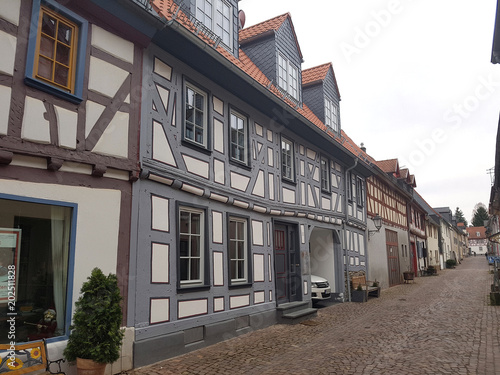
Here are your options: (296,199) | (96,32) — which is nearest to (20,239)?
(96,32)

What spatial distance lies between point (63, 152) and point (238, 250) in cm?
490

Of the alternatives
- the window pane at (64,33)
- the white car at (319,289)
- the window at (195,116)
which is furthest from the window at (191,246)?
the white car at (319,289)

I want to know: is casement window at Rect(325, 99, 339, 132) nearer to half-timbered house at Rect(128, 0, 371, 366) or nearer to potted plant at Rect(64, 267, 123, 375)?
half-timbered house at Rect(128, 0, 371, 366)

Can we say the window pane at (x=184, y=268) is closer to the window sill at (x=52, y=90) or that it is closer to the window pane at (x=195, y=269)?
the window pane at (x=195, y=269)

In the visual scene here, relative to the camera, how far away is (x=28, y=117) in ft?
17.2

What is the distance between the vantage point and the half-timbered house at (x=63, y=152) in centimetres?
514

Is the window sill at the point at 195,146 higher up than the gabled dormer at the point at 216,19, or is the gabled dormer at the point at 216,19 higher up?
the gabled dormer at the point at 216,19

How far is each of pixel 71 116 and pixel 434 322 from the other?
940cm

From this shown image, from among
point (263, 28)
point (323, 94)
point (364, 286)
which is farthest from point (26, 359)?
point (323, 94)

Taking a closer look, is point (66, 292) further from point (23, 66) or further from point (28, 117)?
point (23, 66)

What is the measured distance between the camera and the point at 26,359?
4.94 metres

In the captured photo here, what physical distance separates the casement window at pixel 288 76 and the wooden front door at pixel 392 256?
11504mm

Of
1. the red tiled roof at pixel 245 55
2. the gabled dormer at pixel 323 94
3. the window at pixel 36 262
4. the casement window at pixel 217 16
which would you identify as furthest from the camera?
the gabled dormer at pixel 323 94

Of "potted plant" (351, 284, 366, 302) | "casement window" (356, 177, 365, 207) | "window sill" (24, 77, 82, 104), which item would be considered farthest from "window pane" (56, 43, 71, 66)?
"casement window" (356, 177, 365, 207)
